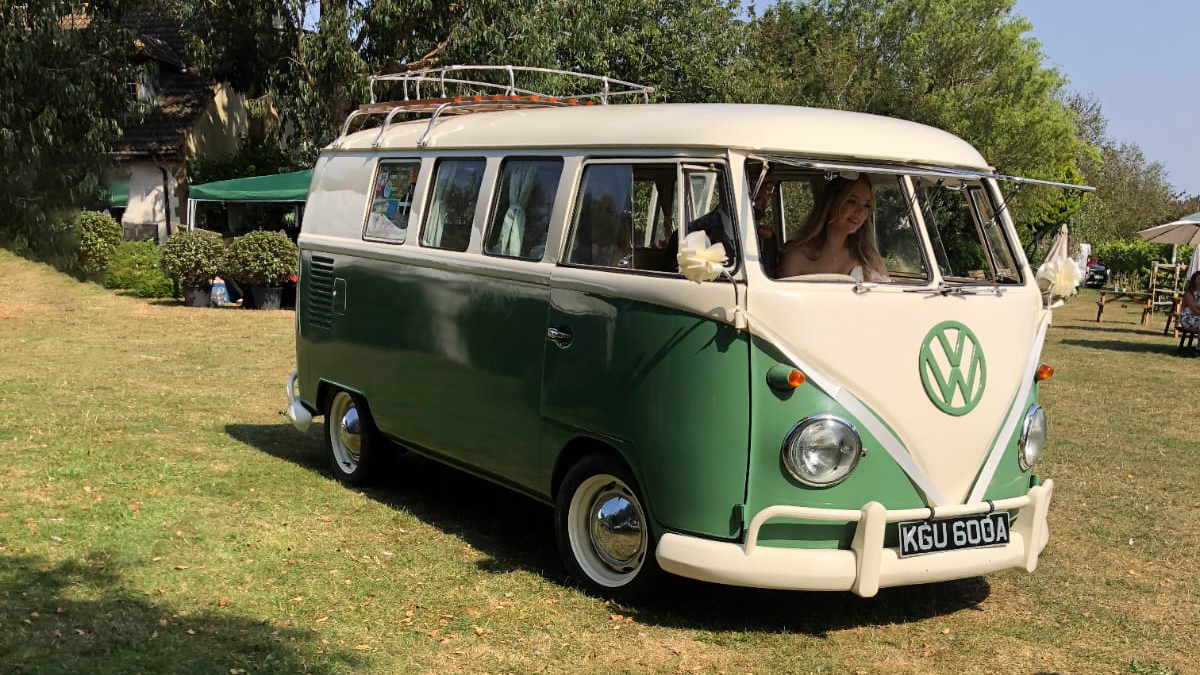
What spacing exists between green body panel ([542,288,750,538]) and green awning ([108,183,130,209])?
26.2 m

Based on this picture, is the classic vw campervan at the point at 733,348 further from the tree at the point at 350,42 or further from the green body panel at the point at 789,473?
the tree at the point at 350,42

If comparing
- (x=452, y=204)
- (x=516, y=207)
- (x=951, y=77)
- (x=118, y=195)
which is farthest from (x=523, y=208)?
(x=951, y=77)

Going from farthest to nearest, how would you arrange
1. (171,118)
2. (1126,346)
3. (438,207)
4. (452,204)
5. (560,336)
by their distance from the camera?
(171,118)
(1126,346)
(438,207)
(452,204)
(560,336)

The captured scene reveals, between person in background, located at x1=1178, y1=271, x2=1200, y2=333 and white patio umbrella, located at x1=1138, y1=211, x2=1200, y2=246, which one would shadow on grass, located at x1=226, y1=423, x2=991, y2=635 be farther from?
white patio umbrella, located at x1=1138, y1=211, x2=1200, y2=246

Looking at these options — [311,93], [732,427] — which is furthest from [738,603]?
[311,93]

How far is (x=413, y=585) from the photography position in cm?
600

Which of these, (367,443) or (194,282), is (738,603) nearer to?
(367,443)

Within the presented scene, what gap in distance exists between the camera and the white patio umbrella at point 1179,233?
22000 mm

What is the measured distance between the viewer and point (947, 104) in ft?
142

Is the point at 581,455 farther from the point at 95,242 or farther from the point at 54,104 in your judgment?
the point at 54,104

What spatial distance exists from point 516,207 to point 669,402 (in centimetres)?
175

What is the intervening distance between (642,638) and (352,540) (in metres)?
2.14

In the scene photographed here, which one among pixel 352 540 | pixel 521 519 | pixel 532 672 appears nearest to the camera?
pixel 532 672

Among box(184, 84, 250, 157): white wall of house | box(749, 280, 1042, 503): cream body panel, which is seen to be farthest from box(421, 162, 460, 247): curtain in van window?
box(184, 84, 250, 157): white wall of house
